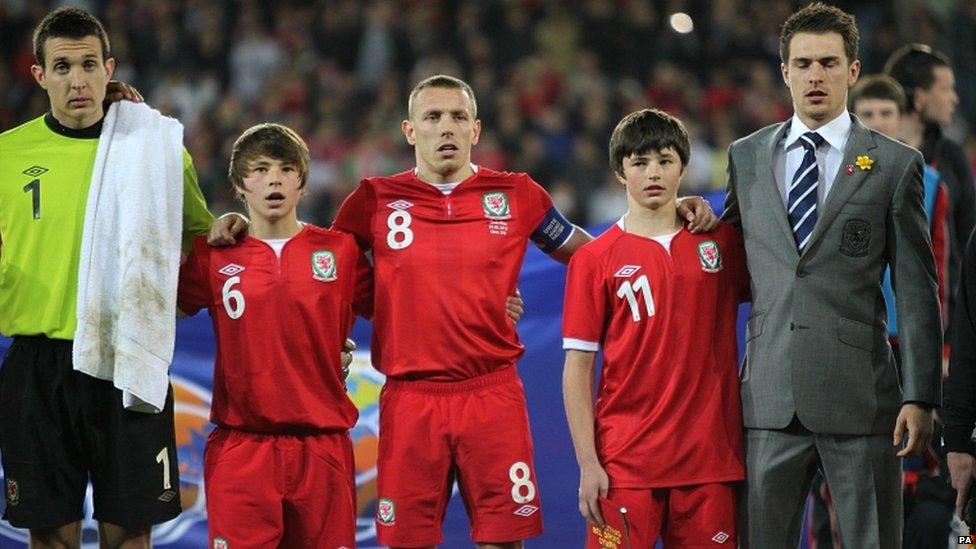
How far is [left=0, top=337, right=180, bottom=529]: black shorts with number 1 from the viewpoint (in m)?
4.39

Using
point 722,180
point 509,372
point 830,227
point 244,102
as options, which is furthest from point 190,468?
point 244,102

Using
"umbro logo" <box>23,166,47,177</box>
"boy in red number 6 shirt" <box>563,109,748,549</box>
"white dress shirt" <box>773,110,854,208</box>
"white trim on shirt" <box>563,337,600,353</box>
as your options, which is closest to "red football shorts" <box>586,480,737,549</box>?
"boy in red number 6 shirt" <box>563,109,748,549</box>

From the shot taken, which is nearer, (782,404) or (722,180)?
(782,404)

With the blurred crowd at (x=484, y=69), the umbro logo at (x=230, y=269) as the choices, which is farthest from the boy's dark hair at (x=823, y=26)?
the blurred crowd at (x=484, y=69)

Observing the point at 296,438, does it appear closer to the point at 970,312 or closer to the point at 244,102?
the point at 970,312

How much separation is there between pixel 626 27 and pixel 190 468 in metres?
7.59

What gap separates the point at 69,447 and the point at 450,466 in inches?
47.3

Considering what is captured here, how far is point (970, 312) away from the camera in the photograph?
13.1ft

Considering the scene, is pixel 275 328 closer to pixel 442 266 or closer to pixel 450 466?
pixel 442 266

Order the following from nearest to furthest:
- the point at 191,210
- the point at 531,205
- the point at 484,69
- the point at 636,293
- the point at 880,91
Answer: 1. the point at 636,293
2. the point at 191,210
3. the point at 531,205
4. the point at 880,91
5. the point at 484,69

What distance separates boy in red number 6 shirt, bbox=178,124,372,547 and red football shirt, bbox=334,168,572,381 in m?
0.14

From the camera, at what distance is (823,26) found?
4.31 m

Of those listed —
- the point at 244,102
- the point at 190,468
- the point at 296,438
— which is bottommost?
the point at 190,468

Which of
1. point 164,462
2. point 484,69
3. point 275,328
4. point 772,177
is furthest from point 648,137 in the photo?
point 484,69
